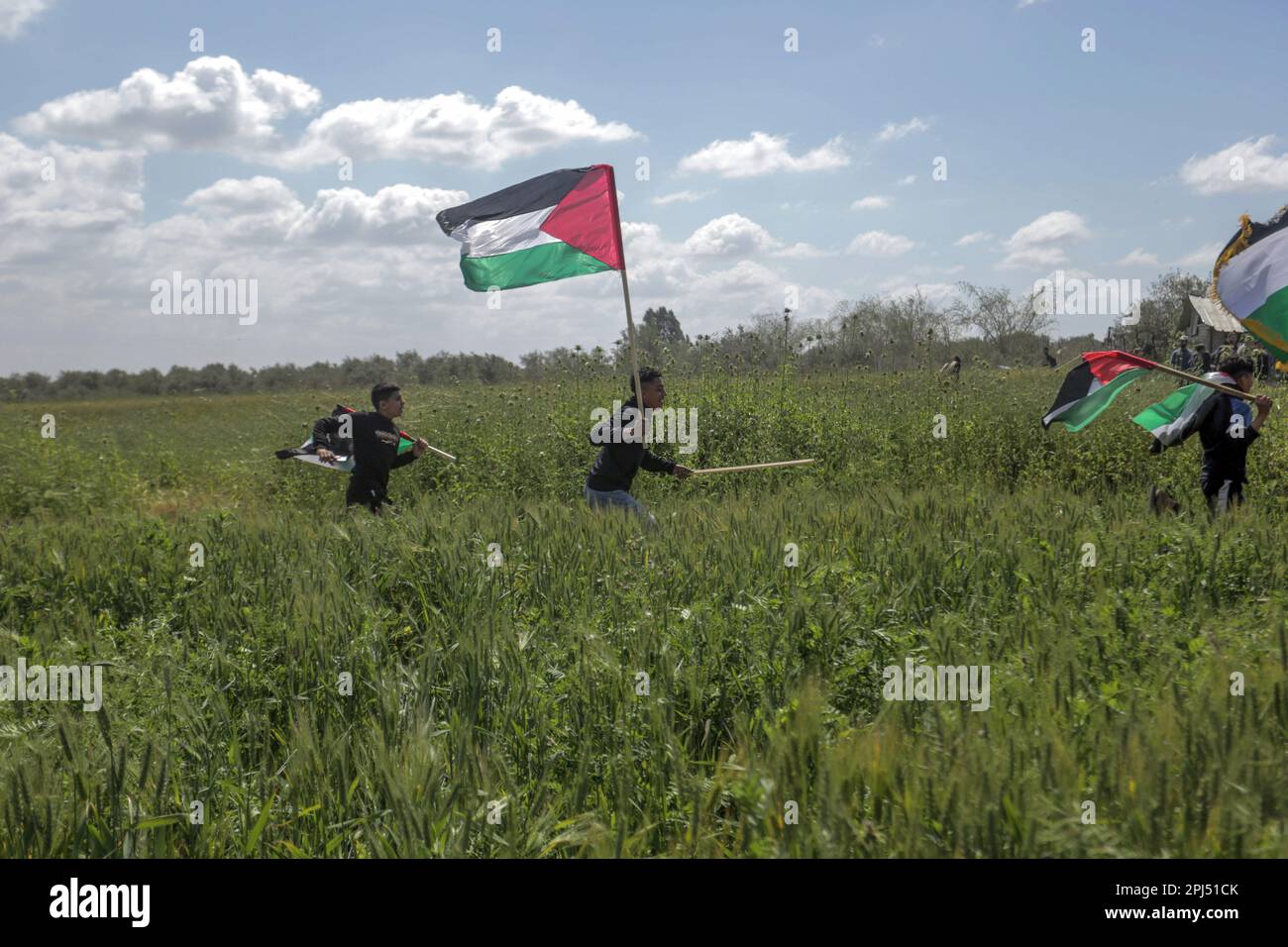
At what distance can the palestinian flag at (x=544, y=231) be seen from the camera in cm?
895

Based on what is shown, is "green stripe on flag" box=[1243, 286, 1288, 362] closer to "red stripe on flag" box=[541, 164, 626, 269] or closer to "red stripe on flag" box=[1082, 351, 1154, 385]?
"red stripe on flag" box=[1082, 351, 1154, 385]

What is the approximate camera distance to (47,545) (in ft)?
23.7

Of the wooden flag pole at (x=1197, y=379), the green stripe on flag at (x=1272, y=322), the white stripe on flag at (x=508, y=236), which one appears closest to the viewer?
the green stripe on flag at (x=1272, y=322)

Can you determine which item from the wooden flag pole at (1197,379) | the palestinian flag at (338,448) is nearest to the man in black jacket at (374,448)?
the palestinian flag at (338,448)

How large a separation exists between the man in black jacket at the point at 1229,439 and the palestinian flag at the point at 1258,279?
1.37m

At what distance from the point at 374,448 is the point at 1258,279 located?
7.90 metres

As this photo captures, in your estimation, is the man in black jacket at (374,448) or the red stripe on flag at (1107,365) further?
the man in black jacket at (374,448)

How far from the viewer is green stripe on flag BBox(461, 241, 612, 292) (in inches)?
352

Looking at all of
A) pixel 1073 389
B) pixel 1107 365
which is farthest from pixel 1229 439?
pixel 1073 389

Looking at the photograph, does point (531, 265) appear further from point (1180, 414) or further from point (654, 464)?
point (1180, 414)

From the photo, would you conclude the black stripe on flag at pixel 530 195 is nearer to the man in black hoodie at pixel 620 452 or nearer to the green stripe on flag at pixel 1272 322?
the man in black hoodie at pixel 620 452

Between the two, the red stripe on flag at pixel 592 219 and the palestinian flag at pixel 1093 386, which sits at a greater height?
the red stripe on flag at pixel 592 219

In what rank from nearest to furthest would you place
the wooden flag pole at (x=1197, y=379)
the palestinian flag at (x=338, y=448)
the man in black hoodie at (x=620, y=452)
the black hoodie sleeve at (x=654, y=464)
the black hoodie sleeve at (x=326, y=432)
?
1. the wooden flag pole at (x=1197, y=379)
2. the man in black hoodie at (x=620, y=452)
3. the black hoodie sleeve at (x=654, y=464)
4. the palestinian flag at (x=338, y=448)
5. the black hoodie sleeve at (x=326, y=432)
